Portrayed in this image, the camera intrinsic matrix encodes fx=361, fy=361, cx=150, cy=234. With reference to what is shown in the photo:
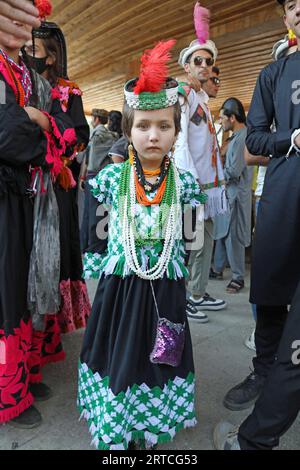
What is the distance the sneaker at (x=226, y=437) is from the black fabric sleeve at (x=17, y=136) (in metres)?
1.37

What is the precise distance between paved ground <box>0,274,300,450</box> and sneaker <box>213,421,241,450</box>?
0.05 meters

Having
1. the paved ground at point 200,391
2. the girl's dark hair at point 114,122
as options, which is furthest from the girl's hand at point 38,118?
the girl's dark hair at point 114,122

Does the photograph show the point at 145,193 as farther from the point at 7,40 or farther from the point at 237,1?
the point at 237,1

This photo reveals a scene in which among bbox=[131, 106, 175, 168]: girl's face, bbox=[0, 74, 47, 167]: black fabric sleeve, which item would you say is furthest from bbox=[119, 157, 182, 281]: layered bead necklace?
bbox=[0, 74, 47, 167]: black fabric sleeve

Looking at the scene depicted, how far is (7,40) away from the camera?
52.6 inches

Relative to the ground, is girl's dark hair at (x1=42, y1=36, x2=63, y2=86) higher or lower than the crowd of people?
higher

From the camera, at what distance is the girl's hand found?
57.9 inches

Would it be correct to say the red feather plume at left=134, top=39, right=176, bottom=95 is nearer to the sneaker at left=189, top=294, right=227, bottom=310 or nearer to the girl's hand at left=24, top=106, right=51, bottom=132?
the girl's hand at left=24, top=106, right=51, bottom=132

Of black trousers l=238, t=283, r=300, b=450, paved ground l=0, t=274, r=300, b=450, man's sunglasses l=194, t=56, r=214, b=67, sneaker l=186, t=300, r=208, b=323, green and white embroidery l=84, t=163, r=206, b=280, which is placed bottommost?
paved ground l=0, t=274, r=300, b=450

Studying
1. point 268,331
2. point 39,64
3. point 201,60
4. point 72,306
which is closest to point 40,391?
point 72,306

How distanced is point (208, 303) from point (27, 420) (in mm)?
→ 1916

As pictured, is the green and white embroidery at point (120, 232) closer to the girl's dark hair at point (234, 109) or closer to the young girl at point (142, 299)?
the young girl at point (142, 299)

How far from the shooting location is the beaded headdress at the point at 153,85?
4.39 feet
